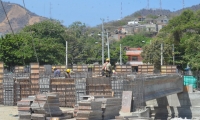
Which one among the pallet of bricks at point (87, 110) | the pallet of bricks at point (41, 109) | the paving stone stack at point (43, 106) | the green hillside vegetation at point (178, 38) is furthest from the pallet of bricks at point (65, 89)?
the green hillside vegetation at point (178, 38)

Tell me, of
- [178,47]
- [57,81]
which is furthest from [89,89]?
[178,47]

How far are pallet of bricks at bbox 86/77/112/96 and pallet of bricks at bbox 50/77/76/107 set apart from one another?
2.76 ft

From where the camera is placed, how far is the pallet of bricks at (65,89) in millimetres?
26266

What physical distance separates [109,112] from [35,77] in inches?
374

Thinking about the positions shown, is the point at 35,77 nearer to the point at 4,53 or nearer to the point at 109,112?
the point at 109,112

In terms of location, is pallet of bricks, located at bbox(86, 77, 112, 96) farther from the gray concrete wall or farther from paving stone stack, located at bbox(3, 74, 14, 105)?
the gray concrete wall

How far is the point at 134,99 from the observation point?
81.0 feet

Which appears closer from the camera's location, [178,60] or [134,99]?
[134,99]

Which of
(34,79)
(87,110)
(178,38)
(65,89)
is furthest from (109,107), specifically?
(178,38)

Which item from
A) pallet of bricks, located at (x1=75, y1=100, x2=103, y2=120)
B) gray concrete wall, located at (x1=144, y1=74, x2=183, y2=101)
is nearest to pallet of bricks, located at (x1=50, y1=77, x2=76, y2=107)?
gray concrete wall, located at (x1=144, y1=74, x2=183, y2=101)

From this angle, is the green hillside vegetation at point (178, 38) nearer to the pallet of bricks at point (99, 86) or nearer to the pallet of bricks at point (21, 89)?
the pallet of bricks at point (99, 86)

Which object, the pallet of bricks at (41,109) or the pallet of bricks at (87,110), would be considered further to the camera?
the pallet of bricks at (41,109)

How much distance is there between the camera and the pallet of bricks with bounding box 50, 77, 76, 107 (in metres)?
26.3

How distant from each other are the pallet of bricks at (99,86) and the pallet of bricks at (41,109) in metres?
6.92
